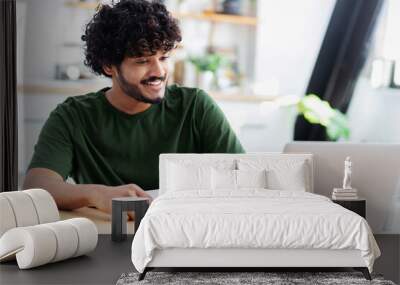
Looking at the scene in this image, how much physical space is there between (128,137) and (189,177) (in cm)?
103

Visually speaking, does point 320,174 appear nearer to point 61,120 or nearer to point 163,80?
point 163,80

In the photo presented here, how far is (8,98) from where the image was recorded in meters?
6.94

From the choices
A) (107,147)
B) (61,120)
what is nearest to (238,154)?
(107,147)

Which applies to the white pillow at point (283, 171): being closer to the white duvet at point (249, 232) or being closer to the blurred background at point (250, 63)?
the blurred background at point (250, 63)

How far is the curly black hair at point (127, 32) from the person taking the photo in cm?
686

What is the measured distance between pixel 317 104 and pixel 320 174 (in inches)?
26.6

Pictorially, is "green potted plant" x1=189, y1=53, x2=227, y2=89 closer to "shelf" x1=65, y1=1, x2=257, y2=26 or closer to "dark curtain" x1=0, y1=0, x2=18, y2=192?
"shelf" x1=65, y1=1, x2=257, y2=26

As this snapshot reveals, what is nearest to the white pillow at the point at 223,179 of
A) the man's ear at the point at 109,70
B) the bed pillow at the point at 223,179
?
the bed pillow at the point at 223,179

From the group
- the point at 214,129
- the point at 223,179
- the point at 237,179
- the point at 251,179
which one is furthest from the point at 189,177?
the point at 214,129

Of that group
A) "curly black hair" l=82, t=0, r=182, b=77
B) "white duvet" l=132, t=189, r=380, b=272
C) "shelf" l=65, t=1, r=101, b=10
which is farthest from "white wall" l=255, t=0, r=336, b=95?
"white duvet" l=132, t=189, r=380, b=272

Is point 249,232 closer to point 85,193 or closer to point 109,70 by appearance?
point 85,193

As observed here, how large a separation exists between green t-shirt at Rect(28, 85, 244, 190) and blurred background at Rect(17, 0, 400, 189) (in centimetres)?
14

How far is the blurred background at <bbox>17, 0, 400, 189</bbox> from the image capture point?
7004mm

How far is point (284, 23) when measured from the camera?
7.01m
